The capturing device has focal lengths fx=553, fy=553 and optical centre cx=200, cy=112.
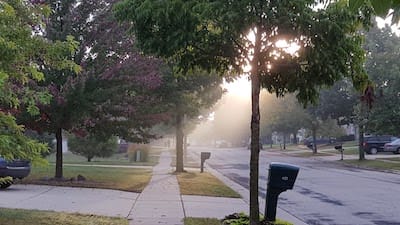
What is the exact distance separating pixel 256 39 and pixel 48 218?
4.99m

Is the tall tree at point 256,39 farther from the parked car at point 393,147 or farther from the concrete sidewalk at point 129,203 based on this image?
the parked car at point 393,147

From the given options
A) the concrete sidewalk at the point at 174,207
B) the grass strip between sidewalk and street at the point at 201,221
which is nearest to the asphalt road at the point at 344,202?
the concrete sidewalk at the point at 174,207

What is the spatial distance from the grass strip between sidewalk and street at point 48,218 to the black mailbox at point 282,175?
2883 millimetres

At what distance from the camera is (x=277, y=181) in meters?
9.38

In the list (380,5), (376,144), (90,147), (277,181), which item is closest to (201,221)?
(277,181)

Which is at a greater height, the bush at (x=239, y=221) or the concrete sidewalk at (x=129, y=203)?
the bush at (x=239, y=221)

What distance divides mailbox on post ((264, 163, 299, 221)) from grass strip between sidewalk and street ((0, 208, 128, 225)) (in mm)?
2709

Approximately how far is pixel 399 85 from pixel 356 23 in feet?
86.8

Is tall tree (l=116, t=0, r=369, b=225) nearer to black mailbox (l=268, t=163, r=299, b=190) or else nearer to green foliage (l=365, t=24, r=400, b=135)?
black mailbox (l=268, t=163, r=299, b=190)

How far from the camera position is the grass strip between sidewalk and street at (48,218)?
952 centimetres

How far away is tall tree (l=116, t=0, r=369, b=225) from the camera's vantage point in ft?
23.8

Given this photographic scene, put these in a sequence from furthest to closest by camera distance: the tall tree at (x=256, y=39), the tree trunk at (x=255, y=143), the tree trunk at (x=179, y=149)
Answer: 1. the tree trunk at (x=179, y=149)
2. the tree trunk at (x=255, y=143)
3. the tall tree at (x=256, y=39)

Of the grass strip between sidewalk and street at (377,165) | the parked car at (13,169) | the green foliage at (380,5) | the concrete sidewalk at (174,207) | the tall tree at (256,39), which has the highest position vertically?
the tall tree at (256,39)

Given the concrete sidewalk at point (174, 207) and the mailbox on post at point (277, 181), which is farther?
the concrete sidewalk at point (174, 207)
